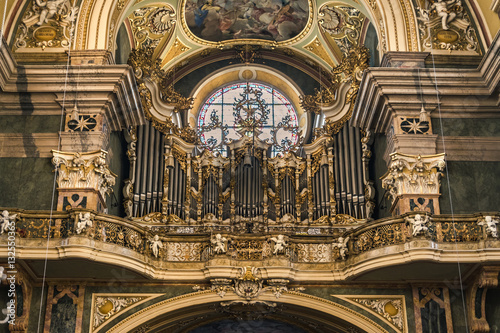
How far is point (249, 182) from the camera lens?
68.7 ft

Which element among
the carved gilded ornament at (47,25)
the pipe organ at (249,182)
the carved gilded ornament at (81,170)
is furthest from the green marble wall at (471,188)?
the carved gilded ornament at (47,25)

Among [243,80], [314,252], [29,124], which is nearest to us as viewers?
[314,252]

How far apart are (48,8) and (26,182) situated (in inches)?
174

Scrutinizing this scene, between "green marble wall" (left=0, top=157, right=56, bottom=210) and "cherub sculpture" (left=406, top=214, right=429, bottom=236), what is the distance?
305 inches

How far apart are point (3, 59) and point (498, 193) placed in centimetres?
1127

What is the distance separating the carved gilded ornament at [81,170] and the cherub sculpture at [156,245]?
1.63m

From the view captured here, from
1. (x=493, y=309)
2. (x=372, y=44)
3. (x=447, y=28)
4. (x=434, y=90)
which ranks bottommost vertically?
(x=493, y=309)

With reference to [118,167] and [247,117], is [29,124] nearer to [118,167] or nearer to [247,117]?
[118,167]

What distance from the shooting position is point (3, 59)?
1841 centimetres

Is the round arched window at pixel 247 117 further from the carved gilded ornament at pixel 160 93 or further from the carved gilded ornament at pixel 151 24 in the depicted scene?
the carved gilded ornament at pixel 151 24

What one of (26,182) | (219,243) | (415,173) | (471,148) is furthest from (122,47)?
(471,148)

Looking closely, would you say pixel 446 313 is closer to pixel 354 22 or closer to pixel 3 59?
pixel 354 22

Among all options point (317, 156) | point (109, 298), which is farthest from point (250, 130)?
point (109, 298)

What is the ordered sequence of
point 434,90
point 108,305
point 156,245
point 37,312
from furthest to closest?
point 434,90, point 156,245, point 108,305, point 37,312
